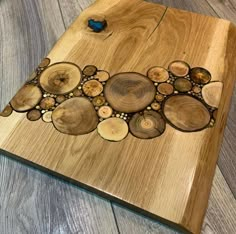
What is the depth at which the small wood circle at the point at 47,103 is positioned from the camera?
670 millimetres

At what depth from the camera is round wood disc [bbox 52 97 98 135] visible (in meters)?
0.63

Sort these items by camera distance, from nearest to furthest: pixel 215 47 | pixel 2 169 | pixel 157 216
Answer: pixel 157 216 → pixel 2 169 → pixel 215 47

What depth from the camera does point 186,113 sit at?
0.65m

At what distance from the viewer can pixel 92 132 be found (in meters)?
0.63

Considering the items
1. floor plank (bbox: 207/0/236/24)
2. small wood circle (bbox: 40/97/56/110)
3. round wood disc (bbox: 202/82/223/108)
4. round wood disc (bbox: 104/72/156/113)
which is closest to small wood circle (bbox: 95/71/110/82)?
round wood disc (bbox: 104/72/156/113)

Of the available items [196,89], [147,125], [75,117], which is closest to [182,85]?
[196,89]

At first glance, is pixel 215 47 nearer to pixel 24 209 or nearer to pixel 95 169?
pixel 95 169

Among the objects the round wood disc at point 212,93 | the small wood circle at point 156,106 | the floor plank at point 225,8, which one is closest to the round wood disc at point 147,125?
the small wood circle at point 156,106

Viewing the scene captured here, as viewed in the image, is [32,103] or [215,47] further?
[215,47]

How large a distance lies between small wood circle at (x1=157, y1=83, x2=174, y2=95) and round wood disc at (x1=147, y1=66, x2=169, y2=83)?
2cm

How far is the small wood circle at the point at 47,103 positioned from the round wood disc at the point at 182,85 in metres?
0.27

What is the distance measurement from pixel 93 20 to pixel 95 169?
0.43m

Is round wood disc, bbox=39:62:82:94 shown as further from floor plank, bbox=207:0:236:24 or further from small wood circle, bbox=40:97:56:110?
floor plank, bbox=207:0:236:24

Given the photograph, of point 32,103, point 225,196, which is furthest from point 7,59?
point 225,196
